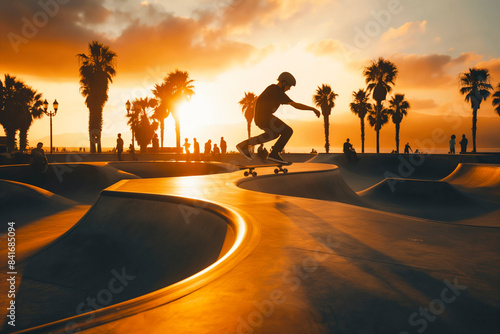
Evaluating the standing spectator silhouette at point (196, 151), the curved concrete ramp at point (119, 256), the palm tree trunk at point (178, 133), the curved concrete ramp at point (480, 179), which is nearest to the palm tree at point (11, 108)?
the palm tree trunk at point (178, 133)

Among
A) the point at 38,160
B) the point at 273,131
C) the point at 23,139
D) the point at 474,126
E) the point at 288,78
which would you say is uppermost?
the point at 474,126

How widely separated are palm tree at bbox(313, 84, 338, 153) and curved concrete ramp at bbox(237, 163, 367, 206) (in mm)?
43329

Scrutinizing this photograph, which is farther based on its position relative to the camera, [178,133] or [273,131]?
[178,133]

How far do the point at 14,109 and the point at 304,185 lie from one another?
49.5 meters

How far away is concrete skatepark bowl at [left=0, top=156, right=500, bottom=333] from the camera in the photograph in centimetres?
147

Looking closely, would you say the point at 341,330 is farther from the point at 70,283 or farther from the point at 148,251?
the point at 70,283

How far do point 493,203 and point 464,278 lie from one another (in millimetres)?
13227

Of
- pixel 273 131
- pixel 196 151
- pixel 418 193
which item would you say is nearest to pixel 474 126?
pixel 418 193

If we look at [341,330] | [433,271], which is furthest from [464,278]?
[341,330]

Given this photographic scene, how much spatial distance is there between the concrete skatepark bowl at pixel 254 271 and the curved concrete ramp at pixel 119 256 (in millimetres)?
21

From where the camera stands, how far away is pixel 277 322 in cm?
145

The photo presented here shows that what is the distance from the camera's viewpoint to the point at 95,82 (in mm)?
36656

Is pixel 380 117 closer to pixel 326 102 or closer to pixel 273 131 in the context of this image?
pixel 326 102

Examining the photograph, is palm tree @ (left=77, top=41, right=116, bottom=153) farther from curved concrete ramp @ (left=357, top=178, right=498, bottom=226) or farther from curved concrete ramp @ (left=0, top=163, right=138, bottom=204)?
curved concrete ramp @ (left=357, top=178, right=498, bottom=226)
